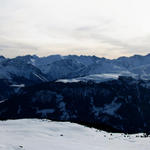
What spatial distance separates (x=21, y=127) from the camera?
126 feet

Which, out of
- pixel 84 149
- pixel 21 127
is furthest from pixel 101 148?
pixel 21 127

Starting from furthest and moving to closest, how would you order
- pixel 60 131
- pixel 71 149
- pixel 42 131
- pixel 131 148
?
pixel 60 131 < pixel 42 131 < pixel 131 148 < pixel 71 149

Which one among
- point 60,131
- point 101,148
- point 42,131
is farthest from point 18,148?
point 60,131

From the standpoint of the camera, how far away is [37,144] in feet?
88.1

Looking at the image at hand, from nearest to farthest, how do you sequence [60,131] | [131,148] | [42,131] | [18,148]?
[18,148]
[131,148]
[42,131]
[60,131]

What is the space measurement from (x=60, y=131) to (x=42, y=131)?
311cm

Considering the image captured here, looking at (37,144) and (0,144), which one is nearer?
(0,144)

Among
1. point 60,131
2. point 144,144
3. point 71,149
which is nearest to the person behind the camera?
point 71,149

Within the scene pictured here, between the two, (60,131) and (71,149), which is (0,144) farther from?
(60,131)

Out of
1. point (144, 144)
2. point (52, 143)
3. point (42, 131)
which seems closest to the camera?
point (52, 143)

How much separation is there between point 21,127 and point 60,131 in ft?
16.7

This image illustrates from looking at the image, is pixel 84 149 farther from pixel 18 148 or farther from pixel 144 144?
pixel 144 144

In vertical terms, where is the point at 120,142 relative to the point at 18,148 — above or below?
below

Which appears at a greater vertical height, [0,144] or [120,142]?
[0,144]
